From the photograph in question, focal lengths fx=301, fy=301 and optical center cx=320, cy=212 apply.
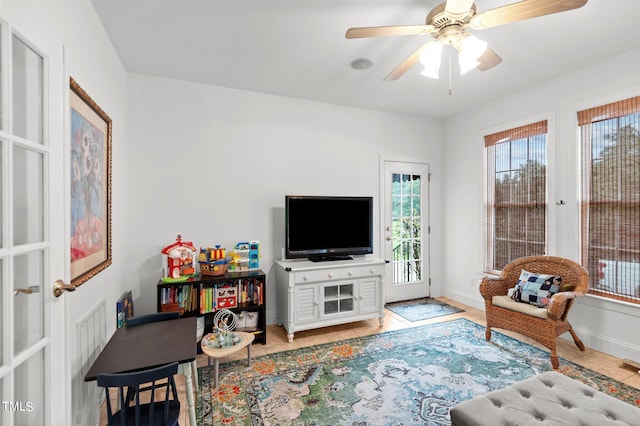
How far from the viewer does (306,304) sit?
3088 mm

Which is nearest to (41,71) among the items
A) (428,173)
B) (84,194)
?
(84,194)

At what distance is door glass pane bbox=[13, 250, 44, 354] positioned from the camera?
97cm

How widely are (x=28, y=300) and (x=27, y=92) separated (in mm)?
713

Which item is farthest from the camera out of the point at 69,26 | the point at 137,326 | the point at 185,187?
the point at 185,187

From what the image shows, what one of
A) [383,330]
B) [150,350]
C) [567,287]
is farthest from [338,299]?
[567,287]

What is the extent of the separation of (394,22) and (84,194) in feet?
7.68

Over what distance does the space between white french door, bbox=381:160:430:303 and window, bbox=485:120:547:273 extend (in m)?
0.85

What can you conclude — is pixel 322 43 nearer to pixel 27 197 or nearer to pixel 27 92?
pixel 27 92

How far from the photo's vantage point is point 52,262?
3.71 feet

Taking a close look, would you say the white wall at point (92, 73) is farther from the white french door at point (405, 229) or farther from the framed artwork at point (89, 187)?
the white french door at point (405, 229)

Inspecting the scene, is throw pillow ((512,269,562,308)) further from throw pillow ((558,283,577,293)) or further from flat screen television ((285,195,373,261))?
flat screen television ((285,195,373,261))

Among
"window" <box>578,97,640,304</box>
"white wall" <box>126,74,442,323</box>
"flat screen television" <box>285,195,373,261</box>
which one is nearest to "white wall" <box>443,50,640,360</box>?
"window" <box>578,97,640,304</box>

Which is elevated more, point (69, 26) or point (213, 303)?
point (69, 26)

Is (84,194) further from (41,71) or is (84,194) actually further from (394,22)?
(394,22)
